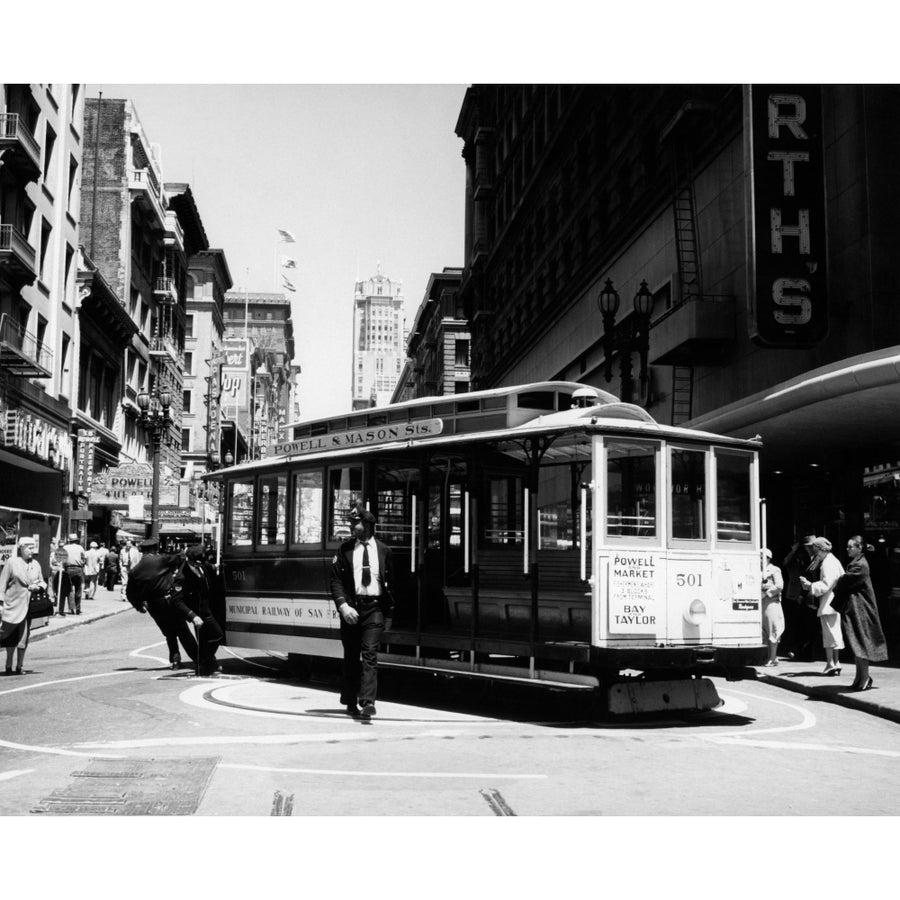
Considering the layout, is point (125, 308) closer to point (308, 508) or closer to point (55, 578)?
point (55, 578)


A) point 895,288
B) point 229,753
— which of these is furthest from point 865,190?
point 229,753

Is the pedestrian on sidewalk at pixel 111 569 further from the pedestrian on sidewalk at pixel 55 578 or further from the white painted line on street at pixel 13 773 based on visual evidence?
the white painted line on street at pixel 13 773

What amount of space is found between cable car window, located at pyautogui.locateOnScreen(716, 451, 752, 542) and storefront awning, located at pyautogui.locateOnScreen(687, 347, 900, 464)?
2.88 meters

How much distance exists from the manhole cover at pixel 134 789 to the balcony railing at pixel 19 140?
86.0ft

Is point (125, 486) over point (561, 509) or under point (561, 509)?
over

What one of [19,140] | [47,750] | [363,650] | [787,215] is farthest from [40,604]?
[19,140]

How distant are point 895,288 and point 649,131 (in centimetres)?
1383

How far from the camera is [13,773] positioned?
7.77 meters

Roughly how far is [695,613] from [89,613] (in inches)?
835

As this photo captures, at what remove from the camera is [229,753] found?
857 centimetres

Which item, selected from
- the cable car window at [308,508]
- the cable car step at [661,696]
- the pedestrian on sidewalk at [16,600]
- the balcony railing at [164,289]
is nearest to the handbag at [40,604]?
the pedestrian on sidewalk at [16,600]

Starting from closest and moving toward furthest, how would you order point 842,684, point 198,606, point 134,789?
point 134,789, point 842,684, point 198,606

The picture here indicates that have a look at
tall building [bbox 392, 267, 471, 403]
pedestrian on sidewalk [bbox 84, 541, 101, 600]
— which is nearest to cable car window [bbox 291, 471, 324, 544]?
pedestrian on sidewalk [bbox 84, 541, 101, 600]

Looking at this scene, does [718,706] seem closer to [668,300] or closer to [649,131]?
[668,300]
